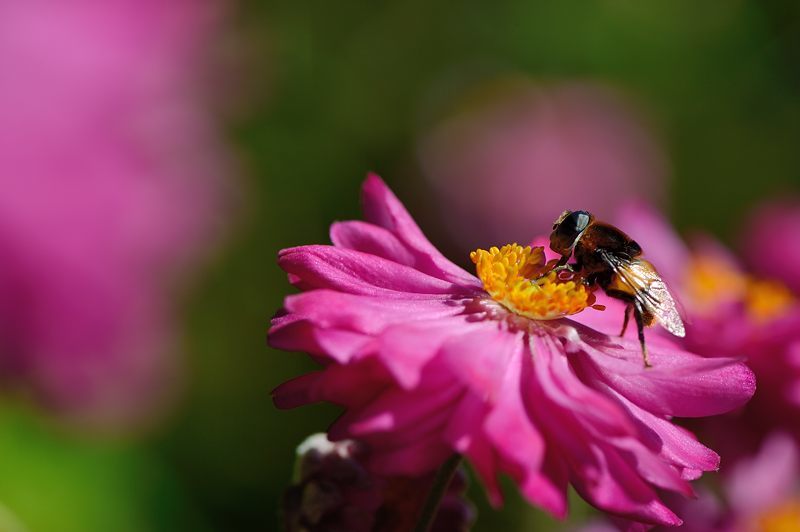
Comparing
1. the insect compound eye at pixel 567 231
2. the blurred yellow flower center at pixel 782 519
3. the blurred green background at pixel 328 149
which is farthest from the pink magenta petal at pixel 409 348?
the blurred green background at pixel 328 149

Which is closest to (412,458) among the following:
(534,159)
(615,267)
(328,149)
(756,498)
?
(615,267)

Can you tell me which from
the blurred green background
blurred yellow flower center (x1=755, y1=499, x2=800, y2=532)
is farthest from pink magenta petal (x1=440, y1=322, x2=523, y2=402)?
the blurred green background

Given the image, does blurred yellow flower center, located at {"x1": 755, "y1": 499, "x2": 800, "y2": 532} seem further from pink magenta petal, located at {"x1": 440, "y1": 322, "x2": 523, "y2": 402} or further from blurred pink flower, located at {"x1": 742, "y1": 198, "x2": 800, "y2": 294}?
pink magenta petal, located at {"x1": 440, "y1": 322, "x2": 523, "y2": 402}

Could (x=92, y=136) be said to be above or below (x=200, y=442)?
above

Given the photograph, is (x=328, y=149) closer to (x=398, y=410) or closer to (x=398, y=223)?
(x=398, y=223)

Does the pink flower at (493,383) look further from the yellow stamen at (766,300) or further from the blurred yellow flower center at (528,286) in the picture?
the yellow stamen at (766,300)

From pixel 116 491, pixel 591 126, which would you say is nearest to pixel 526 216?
pixel 591 126

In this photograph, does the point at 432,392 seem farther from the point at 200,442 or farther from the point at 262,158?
the point at 262,158

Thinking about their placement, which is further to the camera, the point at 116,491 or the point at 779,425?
the point at 116,491

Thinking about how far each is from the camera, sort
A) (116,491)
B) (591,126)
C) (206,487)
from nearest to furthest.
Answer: (116,491) → (206,487) → (591,126)
